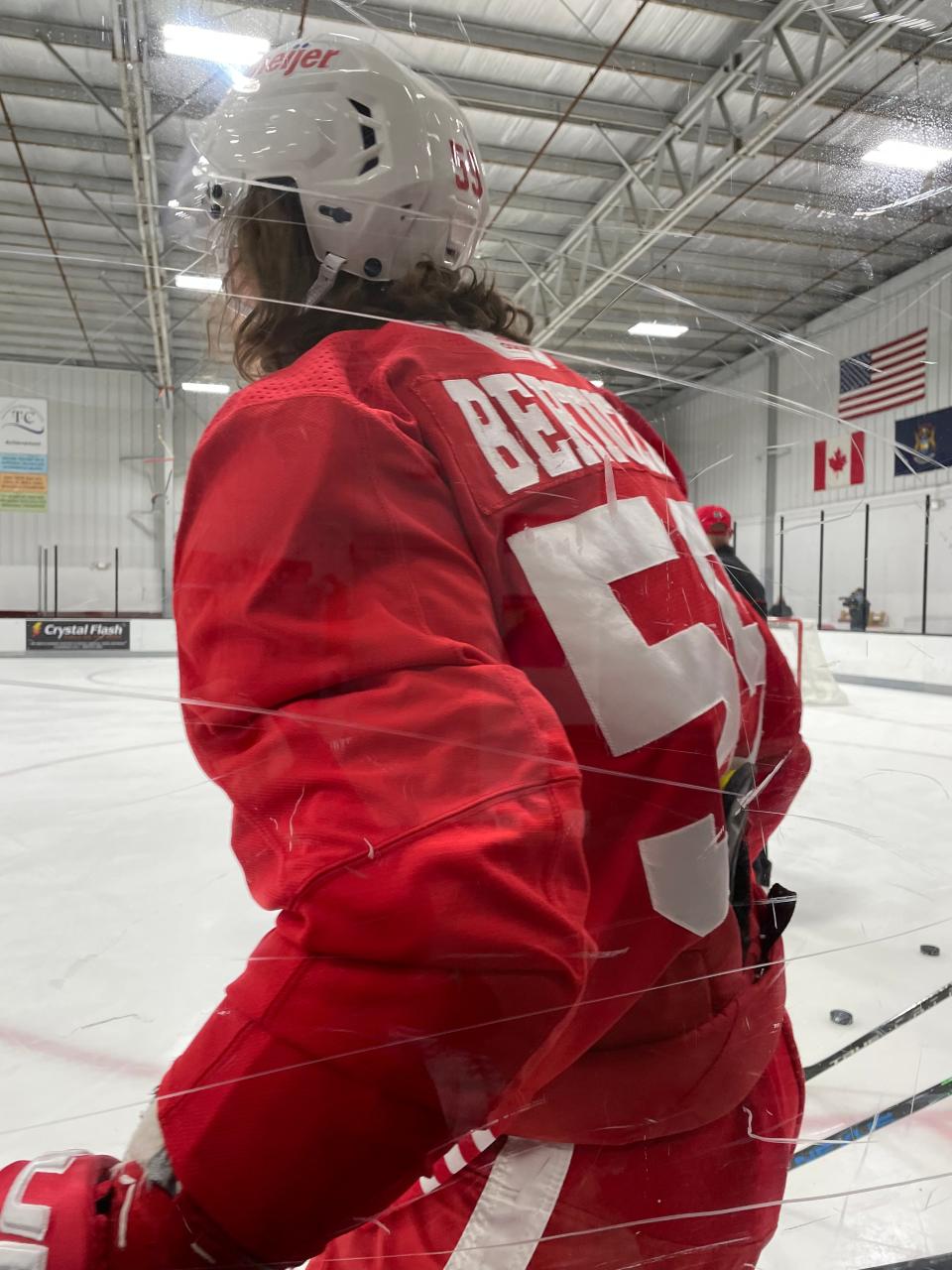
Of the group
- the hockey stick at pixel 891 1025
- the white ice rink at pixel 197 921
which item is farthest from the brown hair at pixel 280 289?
the hockey stick at pixel 891 1025

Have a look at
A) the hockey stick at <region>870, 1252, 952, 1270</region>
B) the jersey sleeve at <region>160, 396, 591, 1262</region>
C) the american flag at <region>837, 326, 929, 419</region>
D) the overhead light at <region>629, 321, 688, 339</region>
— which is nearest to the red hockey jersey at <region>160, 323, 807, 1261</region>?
the jersey sleeve at <region>160, 396, 591, 1262</region>

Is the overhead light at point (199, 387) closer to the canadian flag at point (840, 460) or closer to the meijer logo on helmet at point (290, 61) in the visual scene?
the meijer logo on helmet at point (290, 61)

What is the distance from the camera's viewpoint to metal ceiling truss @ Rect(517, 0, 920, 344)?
333mm

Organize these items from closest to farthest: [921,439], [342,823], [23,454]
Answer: [342,823] < [23,454] < [921,439]

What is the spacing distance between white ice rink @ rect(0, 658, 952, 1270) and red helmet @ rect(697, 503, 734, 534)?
0.48ft

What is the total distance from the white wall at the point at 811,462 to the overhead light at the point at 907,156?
5cm

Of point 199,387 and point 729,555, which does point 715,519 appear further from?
point 199,387

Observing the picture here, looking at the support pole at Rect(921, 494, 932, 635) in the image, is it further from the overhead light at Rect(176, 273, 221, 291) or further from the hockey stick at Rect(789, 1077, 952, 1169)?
the overhead light at Rect(176, 273, 221, 291)

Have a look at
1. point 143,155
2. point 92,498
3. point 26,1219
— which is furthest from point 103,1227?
point 143,155

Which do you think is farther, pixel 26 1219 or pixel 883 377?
pixel 883 377

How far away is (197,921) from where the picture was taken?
0.95 ft

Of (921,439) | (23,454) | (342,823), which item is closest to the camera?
(342,823)

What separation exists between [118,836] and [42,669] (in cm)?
10

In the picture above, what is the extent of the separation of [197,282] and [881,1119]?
0.55m
